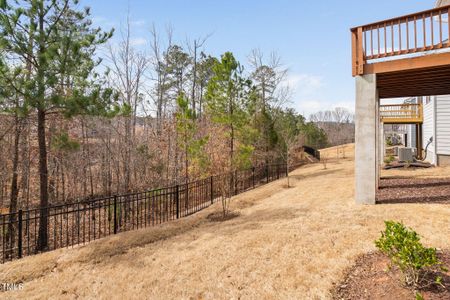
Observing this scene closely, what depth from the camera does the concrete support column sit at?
707cm

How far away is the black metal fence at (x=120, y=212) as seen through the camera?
299 inches

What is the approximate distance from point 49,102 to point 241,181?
10.2m

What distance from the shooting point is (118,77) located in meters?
16.4

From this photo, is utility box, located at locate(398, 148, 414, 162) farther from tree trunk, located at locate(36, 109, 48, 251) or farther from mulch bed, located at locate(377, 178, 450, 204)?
tree trunk, located at locate(36, 109, 48, 251)

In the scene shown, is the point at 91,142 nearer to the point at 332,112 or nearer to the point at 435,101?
the point at 435,101

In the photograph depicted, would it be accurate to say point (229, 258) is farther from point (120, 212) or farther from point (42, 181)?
point (42, 181)

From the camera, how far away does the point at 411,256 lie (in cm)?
293

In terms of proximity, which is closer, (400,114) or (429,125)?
(429,125)

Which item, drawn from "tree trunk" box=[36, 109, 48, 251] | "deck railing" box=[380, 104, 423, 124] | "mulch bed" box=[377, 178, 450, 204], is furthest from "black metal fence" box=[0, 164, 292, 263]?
"deck railing" box=[380, 104, 423, 124]

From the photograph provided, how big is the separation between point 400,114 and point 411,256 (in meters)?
16.8

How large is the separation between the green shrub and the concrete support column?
402 centimetres

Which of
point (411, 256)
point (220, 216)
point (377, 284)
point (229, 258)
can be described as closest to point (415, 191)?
point (220, 216)

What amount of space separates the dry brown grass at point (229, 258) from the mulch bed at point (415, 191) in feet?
2.19

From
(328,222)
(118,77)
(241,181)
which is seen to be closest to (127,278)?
(328,222)
